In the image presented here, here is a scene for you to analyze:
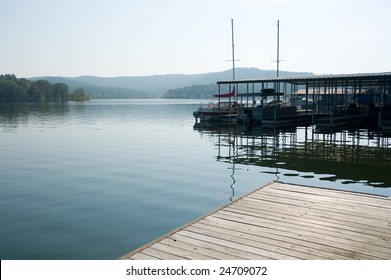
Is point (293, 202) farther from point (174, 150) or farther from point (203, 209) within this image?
point (174, 150)

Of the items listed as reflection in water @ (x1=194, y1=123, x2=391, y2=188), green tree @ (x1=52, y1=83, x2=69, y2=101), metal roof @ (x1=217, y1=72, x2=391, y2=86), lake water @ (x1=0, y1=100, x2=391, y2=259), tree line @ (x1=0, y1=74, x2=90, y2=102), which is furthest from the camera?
green tree @ (x1=52, y1=83, x2=69, y2=101)

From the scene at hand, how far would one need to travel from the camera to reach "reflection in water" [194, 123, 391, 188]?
15289mm

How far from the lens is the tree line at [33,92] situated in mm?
144000

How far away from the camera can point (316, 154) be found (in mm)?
20469

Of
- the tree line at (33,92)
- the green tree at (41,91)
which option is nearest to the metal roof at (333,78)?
the tree line at (33,92)

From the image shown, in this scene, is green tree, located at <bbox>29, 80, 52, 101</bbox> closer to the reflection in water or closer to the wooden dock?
the reflection in water

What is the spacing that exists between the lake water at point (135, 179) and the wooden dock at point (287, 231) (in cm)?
213

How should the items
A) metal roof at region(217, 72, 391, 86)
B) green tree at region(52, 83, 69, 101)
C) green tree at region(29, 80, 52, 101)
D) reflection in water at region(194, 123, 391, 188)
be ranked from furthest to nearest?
green tree at region(52, 83, 69, 101) < green tree at region(29, 80, 52, 101) < metal roof at region(217, 72, 391, 86) < reflection in water at region(194, 123, 391, 188)

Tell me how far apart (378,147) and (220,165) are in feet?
35.9

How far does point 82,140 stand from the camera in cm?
2723

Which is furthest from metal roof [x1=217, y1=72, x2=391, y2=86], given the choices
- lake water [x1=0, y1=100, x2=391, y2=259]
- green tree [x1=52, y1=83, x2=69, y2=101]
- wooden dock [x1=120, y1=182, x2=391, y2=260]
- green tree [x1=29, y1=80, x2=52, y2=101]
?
green tree [x1=52, y1=83, x2=69, y2=101]

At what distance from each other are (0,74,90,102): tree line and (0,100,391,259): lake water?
13014 cm

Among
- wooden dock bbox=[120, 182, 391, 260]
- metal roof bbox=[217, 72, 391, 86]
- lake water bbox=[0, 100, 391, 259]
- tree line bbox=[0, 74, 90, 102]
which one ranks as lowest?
lake water bbox=[0, 100, 391, 259]
